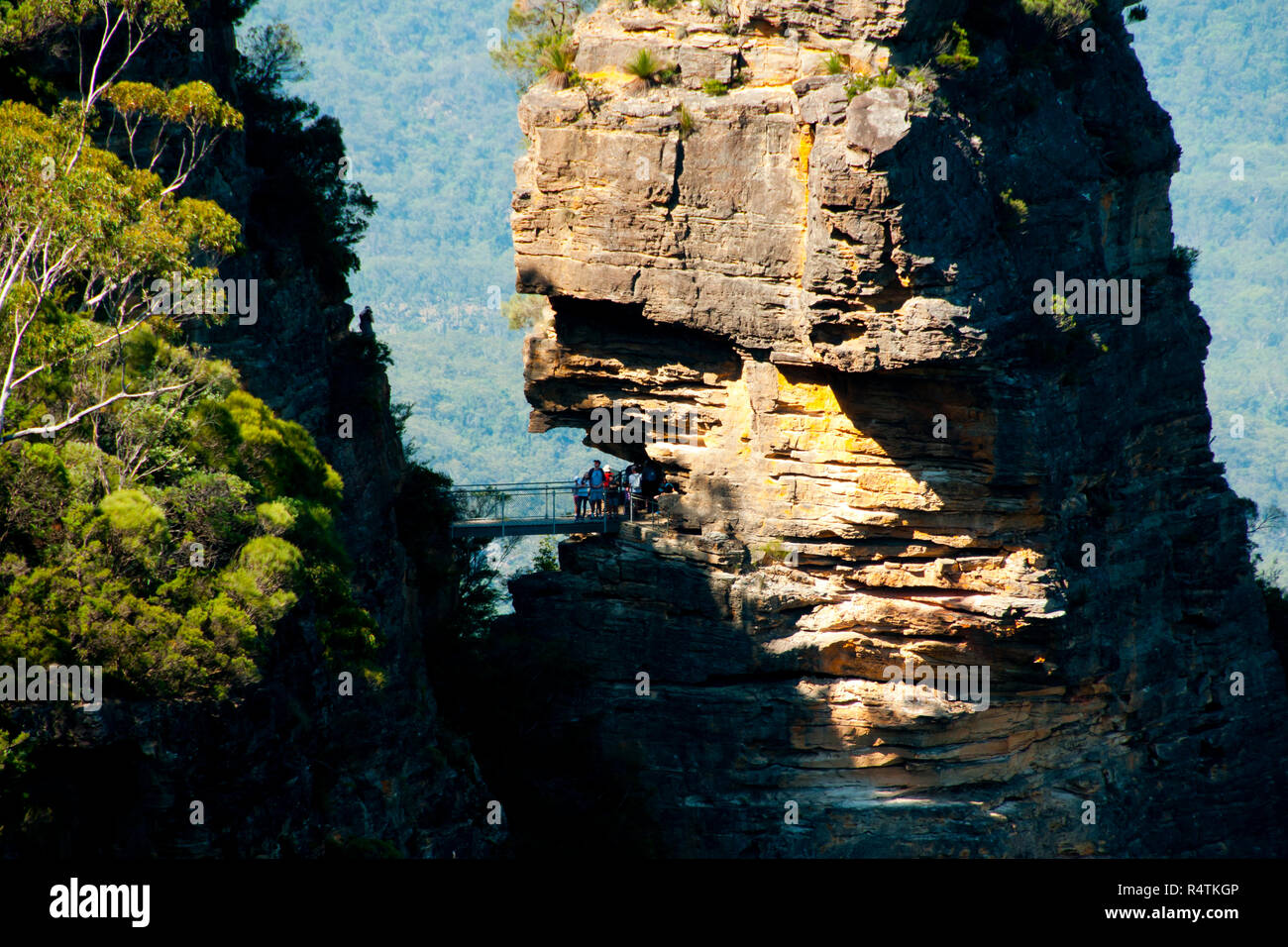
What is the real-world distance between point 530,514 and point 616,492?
2.10 m

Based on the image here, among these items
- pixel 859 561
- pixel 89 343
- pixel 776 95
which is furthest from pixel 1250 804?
pixel 89 343

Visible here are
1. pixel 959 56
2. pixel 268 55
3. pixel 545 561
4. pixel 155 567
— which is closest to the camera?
pixel 155 567

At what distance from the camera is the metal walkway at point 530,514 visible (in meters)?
37.6

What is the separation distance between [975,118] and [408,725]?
17124 mm

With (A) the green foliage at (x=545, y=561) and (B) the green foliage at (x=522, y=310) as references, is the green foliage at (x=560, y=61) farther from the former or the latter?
→ (A) the green foliage at (x=545, y=561)

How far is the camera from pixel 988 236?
114ft

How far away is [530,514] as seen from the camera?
38281mm

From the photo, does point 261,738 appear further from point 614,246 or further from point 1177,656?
point 1177,656

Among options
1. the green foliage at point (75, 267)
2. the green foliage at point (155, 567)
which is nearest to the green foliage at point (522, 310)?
the green foliage at point (75, 267)

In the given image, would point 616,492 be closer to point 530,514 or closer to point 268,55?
point 530,514

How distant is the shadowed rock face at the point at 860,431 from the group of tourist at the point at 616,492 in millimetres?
814

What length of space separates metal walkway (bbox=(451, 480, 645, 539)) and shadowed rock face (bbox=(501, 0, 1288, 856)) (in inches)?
32.5

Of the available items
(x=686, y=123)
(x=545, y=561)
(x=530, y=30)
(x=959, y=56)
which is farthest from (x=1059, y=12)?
(x=545, y=561)

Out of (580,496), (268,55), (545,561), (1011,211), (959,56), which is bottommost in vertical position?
(545,561)
